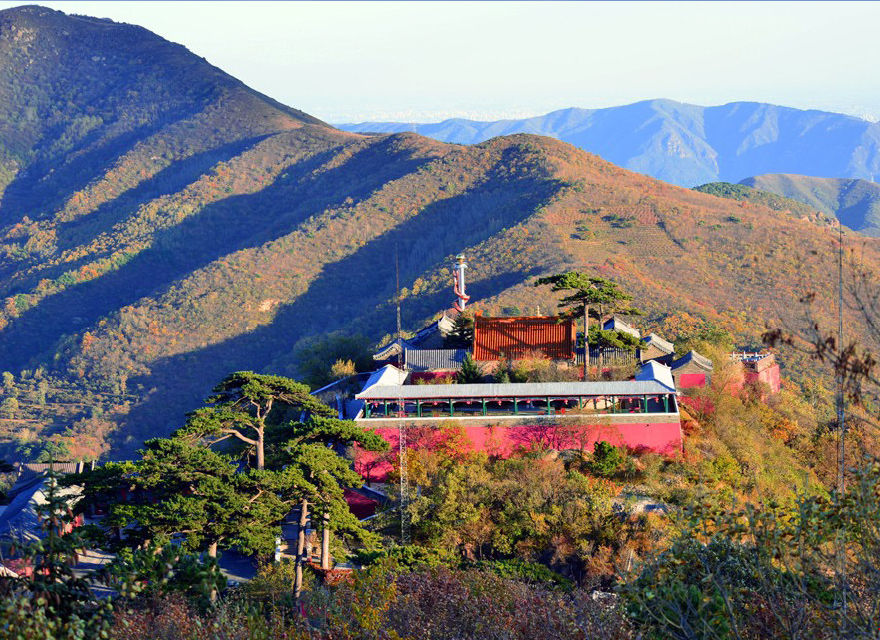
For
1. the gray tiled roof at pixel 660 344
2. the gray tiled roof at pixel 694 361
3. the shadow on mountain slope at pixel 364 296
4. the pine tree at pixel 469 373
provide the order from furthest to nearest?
the shadow on mountain slope at pixel 364 296, the gray tiled roof at pixel 660 344, the gray tiled roof at pixel 694 361, the pine tree at pixel 469 373

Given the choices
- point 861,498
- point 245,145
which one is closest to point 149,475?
point 861,498

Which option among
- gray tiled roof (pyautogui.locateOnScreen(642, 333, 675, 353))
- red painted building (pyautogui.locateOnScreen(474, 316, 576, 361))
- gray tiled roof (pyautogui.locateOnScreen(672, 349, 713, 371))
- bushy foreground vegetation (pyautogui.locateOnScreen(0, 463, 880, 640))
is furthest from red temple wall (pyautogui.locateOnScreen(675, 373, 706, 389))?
bushy foreground vegetation (pyautogui.locateOnScreen(0, 463, 880, 640))

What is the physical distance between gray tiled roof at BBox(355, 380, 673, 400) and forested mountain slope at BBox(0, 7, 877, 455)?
10540mm

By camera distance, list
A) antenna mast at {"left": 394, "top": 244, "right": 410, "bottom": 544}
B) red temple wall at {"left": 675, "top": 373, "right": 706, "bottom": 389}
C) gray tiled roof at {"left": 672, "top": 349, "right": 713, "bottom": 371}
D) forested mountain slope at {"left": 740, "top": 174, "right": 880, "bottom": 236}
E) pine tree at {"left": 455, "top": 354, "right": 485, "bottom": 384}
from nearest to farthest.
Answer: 1. antenna mast at {"left": 394, "top": 244, "right": 410, "bottom": 544}
2. pine tree at {"left": 455, "top": 354, "right": 485, "bottom": 384}
3. red temple wall at {"left": 675, "top": 373, "right": 706, "bottom": 389}
4. gray tiled roof at {"left": 672, "top": 349, "right": 713, "bottom": 371}
5. forested mountain slope at {"left": 740, "top": 174, "right": 880, "bottom": 236}

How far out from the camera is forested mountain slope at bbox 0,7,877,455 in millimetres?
63188

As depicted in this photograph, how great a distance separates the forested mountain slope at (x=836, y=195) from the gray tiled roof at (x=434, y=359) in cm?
16040

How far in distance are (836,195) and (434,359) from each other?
185 m

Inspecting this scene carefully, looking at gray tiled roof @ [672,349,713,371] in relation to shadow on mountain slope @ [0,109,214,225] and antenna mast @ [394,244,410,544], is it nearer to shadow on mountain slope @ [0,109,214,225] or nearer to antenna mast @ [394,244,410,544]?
antenna mast @ [394,244,410,544]

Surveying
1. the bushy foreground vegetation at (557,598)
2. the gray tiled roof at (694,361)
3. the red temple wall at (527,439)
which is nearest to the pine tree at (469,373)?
the red temple wall at (527,439)

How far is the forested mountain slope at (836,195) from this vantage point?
583 feet

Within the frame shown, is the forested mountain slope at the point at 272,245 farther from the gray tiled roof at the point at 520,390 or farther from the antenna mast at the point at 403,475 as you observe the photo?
the antenna mast at the point at 403,475

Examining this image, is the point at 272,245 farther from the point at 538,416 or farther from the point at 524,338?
the point at 538,416

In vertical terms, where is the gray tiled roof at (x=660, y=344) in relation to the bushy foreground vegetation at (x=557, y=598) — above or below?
above

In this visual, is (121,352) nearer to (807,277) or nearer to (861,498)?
(807,277)
